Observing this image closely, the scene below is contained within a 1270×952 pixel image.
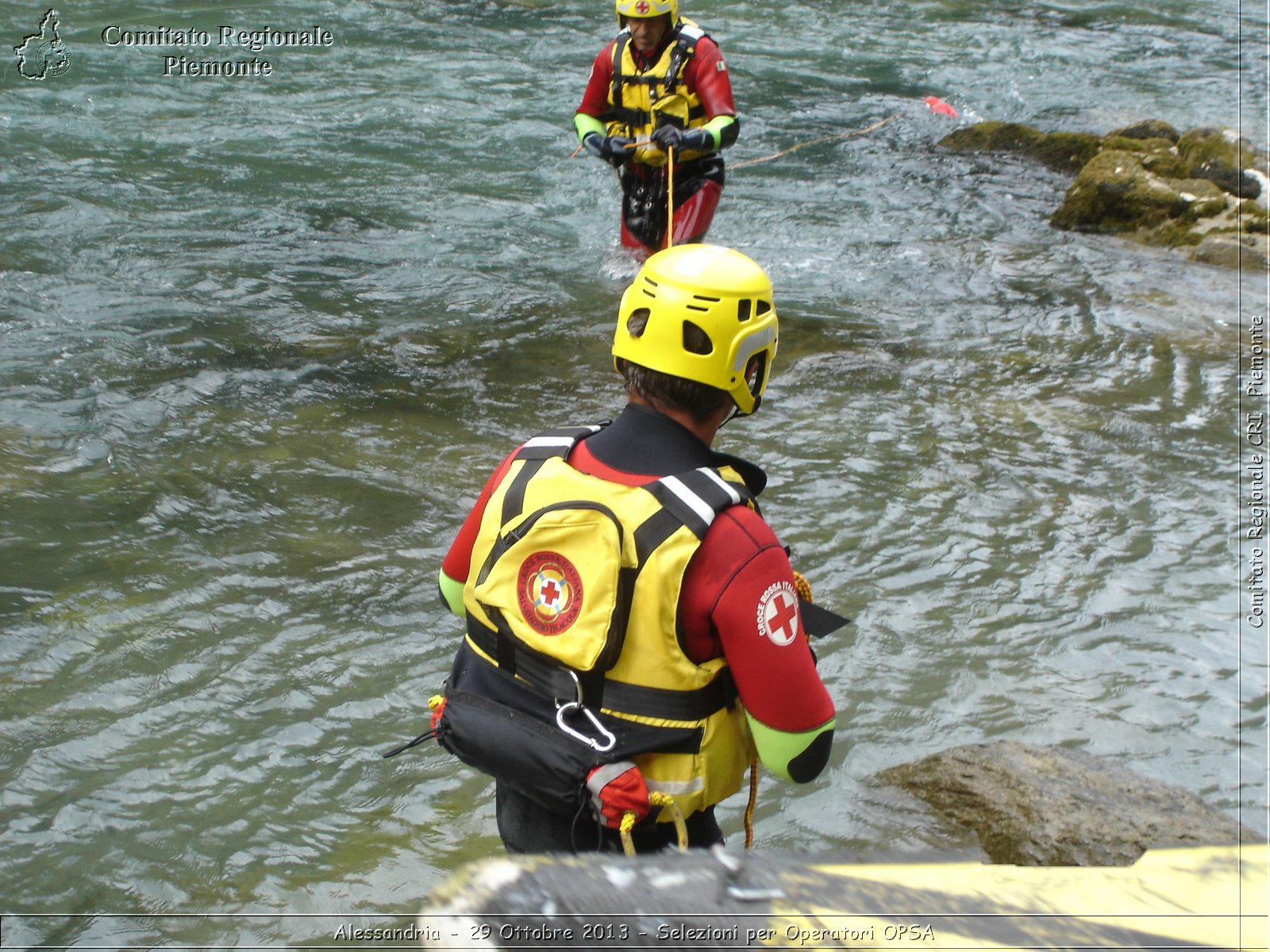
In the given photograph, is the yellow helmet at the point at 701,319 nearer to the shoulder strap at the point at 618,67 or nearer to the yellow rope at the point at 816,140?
the shoulder strap at the point at 618,67

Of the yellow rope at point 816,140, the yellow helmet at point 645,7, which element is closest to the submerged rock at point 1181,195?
the yellow rope at point 816,140

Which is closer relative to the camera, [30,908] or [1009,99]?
[30,908]

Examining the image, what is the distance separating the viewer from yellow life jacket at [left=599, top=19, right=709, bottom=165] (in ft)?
25.1

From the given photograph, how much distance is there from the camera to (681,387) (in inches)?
94.7

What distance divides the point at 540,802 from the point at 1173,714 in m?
3.26

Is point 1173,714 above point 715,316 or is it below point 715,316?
below

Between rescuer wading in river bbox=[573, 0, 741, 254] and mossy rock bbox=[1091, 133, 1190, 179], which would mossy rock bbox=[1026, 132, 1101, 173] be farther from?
rescuer wading in river bbox=[573, 0, 741, 254]

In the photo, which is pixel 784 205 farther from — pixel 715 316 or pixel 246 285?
pixel 715 316

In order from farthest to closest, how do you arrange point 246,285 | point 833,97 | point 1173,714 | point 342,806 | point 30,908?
1. point 833,97
2. point 246,285
3. point 1173,714
4. point 342,806
5. point 30,908

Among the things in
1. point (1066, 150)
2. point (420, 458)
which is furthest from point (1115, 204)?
point (420, 458)

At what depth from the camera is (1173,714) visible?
4605mm

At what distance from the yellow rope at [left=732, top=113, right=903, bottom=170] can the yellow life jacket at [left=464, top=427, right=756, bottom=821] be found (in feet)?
31.4

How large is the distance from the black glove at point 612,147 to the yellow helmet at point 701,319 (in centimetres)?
551

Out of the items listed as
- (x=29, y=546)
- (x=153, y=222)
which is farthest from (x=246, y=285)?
(x=29, y=546)
